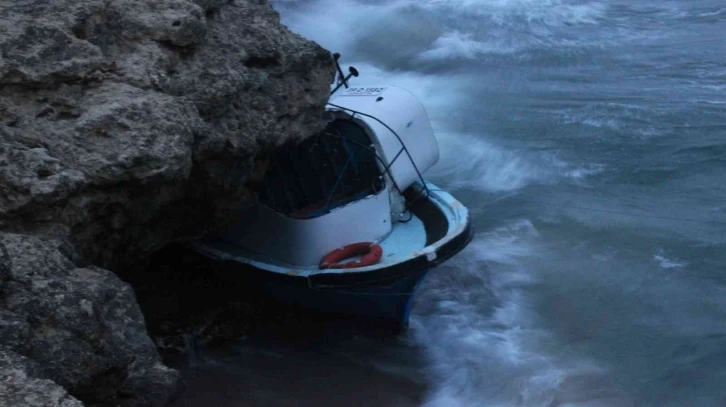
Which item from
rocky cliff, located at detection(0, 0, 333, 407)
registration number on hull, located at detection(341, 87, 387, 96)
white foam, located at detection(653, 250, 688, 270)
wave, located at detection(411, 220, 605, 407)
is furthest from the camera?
white foam, located at detection(653, 250, 688, 270)

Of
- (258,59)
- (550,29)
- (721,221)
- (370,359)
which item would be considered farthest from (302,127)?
(550,29)

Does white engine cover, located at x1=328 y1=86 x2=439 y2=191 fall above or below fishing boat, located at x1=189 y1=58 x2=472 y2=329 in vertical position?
above

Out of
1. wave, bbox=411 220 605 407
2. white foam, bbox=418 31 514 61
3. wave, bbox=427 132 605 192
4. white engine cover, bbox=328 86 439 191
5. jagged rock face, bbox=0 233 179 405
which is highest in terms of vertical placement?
jagged rock face, bbox=0 233 179 405

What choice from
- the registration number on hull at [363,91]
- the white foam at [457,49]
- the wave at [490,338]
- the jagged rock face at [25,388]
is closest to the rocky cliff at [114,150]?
the jagged rock face at [25,388]

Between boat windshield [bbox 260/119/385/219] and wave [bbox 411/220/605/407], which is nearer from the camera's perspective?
wave [bbox 411/220/605/407]

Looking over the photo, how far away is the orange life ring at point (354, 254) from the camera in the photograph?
26.6 feet

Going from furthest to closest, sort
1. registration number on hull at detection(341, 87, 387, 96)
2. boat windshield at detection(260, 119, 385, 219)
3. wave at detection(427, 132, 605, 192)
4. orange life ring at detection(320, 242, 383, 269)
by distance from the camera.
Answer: wave at detection(427, 132, 605, 192), registration number on hull at detection(341, 87, 387, 96), boat windshield at detection(260, 119, 385, 219), orange life ring at detection(320, 242, 383, 269)

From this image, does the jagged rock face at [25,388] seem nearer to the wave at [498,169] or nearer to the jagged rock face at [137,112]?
the jagged rock face at [137,112]

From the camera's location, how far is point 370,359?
8.38 m

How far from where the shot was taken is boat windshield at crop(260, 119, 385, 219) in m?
8.86

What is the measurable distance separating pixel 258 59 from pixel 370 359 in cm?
275

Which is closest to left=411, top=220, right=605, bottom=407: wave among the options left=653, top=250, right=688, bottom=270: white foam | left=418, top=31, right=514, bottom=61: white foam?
left=653, top=250, right=688, bottom=270: white foam

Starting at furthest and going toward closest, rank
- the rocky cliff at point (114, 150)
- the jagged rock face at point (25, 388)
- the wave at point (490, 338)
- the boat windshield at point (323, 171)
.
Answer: the boat windshield at point (323, 171) < the wave at point (490, 338) < the rocky cliff at point (114, 150) < the jagged rock face at point (25, 388)

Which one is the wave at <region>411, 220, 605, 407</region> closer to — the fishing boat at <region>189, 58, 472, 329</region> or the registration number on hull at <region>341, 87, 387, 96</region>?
the fishing boat at <region>189, 58, 472, 329</region>
